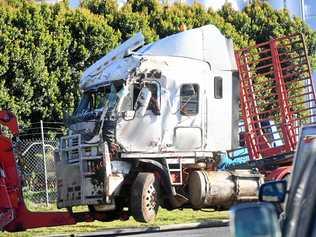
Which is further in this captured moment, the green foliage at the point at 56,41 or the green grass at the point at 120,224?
the green foliage at the point at 56,41

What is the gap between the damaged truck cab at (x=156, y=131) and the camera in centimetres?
1243

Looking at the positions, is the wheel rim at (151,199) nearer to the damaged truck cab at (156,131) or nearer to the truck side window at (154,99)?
the damaged truck cab at (156,131)

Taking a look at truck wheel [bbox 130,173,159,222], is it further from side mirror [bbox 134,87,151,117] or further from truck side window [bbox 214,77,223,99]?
truck side window [bbox 214,77,223,99]

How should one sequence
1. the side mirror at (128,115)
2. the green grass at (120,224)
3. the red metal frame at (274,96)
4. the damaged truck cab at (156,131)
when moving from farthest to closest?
the red metal frame at (274,96) < the green grass at (120,224) < the side mirror at (128,115) < the damaged truck cab at (156,131)

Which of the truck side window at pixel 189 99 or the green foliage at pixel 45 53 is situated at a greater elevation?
the green foliage at pixel 45 53

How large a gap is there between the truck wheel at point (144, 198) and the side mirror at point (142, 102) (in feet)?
3.55

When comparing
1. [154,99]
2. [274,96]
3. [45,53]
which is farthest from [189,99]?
[45,53]

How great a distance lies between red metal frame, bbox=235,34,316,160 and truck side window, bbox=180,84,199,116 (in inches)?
84.5

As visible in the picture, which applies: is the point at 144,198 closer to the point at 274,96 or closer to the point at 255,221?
the point at 274,96

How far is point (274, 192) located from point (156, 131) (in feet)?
31.7

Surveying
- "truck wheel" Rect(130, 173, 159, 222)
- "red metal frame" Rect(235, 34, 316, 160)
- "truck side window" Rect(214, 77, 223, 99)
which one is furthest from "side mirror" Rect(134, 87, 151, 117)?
"red metal frame" Rect(235, 34, 316, 160)

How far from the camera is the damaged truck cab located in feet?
40.8

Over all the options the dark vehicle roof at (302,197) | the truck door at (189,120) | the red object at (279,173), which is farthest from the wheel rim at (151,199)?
the dark vehicle roof at (302,197)

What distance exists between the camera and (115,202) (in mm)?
12656
